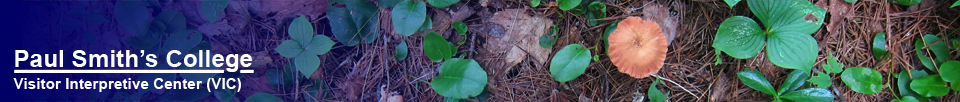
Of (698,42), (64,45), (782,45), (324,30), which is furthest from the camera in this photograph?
(64,45)

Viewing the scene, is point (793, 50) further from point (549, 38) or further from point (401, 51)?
point (401, 51)

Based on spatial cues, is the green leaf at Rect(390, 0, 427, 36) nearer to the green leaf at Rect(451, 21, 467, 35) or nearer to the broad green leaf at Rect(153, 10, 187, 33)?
the green leaf at Rect(451, 21, 467, 35)

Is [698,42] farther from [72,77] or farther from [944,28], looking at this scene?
[72,77]

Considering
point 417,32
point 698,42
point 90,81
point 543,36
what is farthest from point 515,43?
point 90,81

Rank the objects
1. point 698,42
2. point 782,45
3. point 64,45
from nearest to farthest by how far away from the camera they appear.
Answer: point 782,45 < point 698,42 < point 64,45

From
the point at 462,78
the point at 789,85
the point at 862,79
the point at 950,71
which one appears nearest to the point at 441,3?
the point at 462,78

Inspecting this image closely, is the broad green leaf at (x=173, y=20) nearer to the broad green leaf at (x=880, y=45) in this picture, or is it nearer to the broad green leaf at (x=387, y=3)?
the broad green leaf at (x=387, y=3)

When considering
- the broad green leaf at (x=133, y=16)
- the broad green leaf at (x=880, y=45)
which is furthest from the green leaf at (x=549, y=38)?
the broad green leaf at (x=133, y=16)
